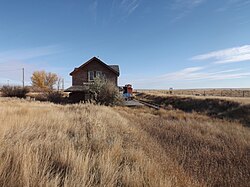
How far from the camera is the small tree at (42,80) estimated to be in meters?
72.4

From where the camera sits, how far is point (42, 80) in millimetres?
73375

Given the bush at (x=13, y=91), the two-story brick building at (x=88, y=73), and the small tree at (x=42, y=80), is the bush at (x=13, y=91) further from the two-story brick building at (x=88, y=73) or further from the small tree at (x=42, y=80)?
the small tree at (x=42, y=80)

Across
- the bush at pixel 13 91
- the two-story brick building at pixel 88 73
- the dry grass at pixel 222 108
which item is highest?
the two-story brick building at pixel 88 73

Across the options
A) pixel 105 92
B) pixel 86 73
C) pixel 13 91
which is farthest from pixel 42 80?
pixel 105 92

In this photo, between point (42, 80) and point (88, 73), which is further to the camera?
point (42, 80)

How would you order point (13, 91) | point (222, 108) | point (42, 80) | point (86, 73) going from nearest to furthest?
point (222, 108) → point (86, 73) → point (13, 91) → point (42, 80)

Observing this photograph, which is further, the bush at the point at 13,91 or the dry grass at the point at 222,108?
the bush at the point at 13,91

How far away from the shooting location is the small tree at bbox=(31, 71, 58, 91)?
238 ft

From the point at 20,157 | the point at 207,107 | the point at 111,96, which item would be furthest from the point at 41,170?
the point at 207,107

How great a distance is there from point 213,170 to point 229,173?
35 centimetres

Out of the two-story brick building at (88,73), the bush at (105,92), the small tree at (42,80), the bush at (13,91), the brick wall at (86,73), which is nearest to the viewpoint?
the bush at (105,92)

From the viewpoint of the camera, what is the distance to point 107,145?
15.9ft

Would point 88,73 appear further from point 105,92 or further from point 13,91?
point 13,91

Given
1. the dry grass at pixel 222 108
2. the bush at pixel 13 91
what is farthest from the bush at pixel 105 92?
the bush at pixel 13 91
